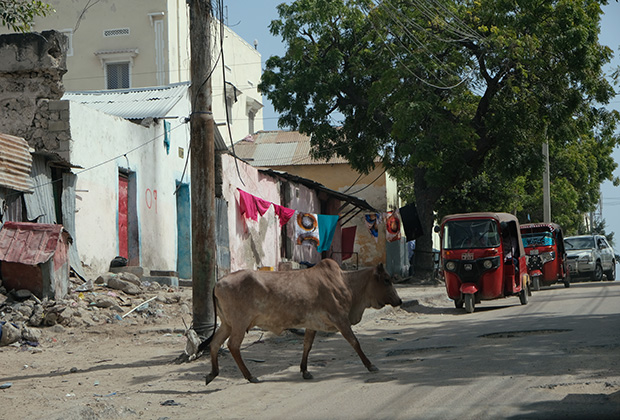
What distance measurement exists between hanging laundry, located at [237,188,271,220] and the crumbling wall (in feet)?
20.9

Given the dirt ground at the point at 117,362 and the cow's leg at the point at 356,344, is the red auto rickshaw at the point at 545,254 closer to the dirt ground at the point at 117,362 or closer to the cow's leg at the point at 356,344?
the dirt ground at the point at 117,362

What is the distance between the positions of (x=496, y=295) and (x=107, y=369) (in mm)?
10039

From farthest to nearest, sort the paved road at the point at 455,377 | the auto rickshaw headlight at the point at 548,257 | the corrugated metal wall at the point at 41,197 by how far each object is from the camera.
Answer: the auto rickshaw headlight at the point at 548,257, the corrugated metal wall at the point at 41,197, the paved road at the point at 455,377

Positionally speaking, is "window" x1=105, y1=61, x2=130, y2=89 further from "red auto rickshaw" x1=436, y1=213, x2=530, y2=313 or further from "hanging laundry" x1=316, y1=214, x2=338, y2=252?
"red auto rickshaw" x1=436, y1=213, x2=530, y2=313

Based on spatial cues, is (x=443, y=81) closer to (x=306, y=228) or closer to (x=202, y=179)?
(x=306, y=228)

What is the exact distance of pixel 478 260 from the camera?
16.9m

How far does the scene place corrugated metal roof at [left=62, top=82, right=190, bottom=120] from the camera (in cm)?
2127

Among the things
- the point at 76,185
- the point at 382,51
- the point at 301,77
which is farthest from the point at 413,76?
the point at 76,185

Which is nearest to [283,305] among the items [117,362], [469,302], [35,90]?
[117,362]

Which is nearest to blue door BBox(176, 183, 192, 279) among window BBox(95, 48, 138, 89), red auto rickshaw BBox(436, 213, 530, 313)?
red auto rickshaw BBox(436, 213, 530, 313)

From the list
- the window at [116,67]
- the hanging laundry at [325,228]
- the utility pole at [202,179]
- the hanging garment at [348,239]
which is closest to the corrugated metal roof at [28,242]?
the utility pole at [202,179]

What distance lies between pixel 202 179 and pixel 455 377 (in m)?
4.56

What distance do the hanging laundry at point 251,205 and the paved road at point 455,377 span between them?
9.07 meters

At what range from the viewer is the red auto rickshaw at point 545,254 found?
939 inches
